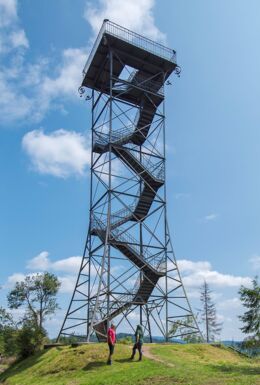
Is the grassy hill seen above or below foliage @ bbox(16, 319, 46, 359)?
below

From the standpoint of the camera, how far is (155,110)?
109 ft

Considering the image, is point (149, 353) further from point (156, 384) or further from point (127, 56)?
point (127, 56)

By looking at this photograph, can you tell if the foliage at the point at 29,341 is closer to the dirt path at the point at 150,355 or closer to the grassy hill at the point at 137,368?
the grassy hill at the point at 137,368

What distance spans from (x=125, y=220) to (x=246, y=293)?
9.81 m

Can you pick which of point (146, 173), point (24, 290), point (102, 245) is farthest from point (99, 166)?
point (24, 290)

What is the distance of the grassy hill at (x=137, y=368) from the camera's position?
47.2 ft

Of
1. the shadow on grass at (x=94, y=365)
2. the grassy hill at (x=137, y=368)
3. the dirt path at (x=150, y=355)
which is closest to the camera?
the grassy hill at (x=137, y=368)

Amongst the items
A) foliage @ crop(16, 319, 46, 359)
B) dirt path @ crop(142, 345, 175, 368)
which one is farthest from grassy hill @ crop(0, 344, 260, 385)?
foliage @ crop(16, 319, 46, 359)

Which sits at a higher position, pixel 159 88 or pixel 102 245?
pixel 159 88

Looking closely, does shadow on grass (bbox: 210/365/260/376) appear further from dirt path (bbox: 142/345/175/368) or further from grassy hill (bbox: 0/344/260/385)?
Answer: dirt path (bbox: 142/345/175/368)

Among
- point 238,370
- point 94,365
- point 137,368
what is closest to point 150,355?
point 94,365

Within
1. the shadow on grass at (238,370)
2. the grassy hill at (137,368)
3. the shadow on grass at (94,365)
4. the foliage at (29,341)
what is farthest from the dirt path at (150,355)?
the foliage at (29,341)

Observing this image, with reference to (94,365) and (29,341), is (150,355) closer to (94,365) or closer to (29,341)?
(94,365)

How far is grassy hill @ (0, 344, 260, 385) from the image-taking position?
47.2 feet
